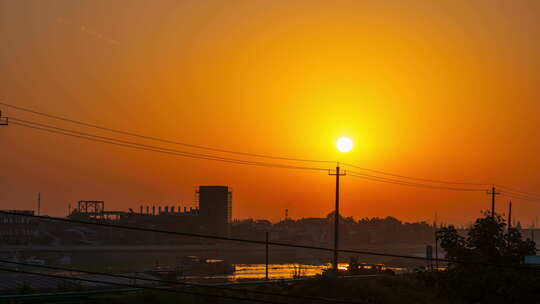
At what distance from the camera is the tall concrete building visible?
185375mm

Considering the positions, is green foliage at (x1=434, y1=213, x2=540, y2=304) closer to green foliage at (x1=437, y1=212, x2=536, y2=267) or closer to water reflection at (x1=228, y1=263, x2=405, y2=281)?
green foliage at (x1=437, y1=212, x2=536, y2=267)

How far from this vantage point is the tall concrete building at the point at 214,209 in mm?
185375

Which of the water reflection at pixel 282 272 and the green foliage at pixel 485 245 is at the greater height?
the green foliage at pixel 485 245

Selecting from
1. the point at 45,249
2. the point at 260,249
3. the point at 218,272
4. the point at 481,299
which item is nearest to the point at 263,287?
the point at 481,299

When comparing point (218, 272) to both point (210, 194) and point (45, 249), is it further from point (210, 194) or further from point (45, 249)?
point (210, 194)

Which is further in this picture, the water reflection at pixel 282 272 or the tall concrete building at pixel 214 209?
the tall concrete building at pixel 214 209

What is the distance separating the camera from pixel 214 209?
18588 centimetres

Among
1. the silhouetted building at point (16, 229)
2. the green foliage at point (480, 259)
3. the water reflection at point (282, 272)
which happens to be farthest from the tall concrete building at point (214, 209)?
the green foliage at point (480, 259)

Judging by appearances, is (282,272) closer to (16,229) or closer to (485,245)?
(16,229)

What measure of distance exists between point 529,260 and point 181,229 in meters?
148

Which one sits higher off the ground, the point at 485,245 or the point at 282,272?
the point at 485,245

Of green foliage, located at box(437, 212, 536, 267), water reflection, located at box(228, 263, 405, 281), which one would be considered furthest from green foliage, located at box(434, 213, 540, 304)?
water reflection, located at box(228, 263, 405, 281)

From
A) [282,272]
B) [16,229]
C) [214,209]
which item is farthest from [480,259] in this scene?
[214,209]

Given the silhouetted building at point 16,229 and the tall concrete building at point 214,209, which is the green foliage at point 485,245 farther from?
the tall concrete building at point 214,209
